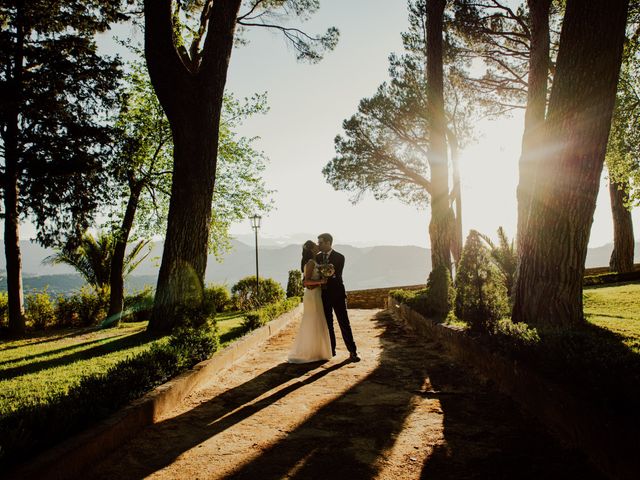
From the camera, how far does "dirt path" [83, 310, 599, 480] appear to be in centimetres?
267

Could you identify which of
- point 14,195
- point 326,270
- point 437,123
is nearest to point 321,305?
point 326,270

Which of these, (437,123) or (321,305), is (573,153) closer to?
(321,305)

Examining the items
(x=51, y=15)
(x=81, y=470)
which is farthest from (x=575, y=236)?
(x=51, y=15)

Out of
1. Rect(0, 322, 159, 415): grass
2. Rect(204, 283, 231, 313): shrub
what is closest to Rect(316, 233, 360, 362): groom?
Rect(0, 322, 159, 415): grass

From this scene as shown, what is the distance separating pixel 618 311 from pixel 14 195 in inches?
646

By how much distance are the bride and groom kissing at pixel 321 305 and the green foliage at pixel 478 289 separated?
1.98m

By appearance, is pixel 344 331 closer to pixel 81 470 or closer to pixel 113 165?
pixel 81 470

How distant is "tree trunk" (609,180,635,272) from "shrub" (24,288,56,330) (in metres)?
24.1

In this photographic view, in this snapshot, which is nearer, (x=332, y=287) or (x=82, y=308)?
(x=332, y=287)

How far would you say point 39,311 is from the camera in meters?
14.1

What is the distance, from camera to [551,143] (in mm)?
5086

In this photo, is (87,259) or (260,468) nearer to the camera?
(260,468)

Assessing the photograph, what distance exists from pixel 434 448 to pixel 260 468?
1.34 metres

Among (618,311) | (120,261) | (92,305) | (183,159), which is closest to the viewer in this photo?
(183,159)
